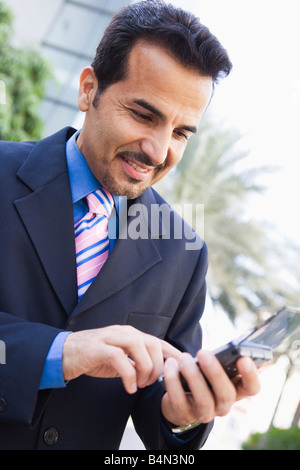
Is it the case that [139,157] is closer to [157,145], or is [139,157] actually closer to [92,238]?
[157,145]

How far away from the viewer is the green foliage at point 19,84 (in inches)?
341

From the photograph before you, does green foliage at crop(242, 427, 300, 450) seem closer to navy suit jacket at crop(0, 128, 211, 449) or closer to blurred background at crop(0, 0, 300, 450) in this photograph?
blurred background at crop(0, 0, 300, 450)

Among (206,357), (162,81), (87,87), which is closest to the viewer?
(206,357)

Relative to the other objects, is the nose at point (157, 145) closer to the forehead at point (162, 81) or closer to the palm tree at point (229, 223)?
the forehead at point (162, 81)

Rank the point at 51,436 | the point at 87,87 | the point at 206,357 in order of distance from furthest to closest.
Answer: the point at 87,87 < the point at 51,436 < the point at 206,357

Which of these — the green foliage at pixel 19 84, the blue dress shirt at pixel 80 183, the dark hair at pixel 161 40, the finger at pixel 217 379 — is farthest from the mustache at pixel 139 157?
the green foliage at pixel 19 84

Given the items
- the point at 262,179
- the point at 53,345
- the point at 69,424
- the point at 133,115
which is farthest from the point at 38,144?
the point at 262,179

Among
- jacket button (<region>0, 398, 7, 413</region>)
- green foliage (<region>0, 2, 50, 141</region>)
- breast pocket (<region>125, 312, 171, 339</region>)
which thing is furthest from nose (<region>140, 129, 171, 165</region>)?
green foliage (<region>0, 2, 50, 141</region>)

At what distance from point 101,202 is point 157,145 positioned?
0.98 ft

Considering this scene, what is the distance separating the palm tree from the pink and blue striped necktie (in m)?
8.89

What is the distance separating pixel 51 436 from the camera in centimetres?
170

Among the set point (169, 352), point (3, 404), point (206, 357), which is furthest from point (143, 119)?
point (3, 404)

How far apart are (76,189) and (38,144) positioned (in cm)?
24

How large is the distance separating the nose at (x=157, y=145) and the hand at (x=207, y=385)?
2.52 ft
